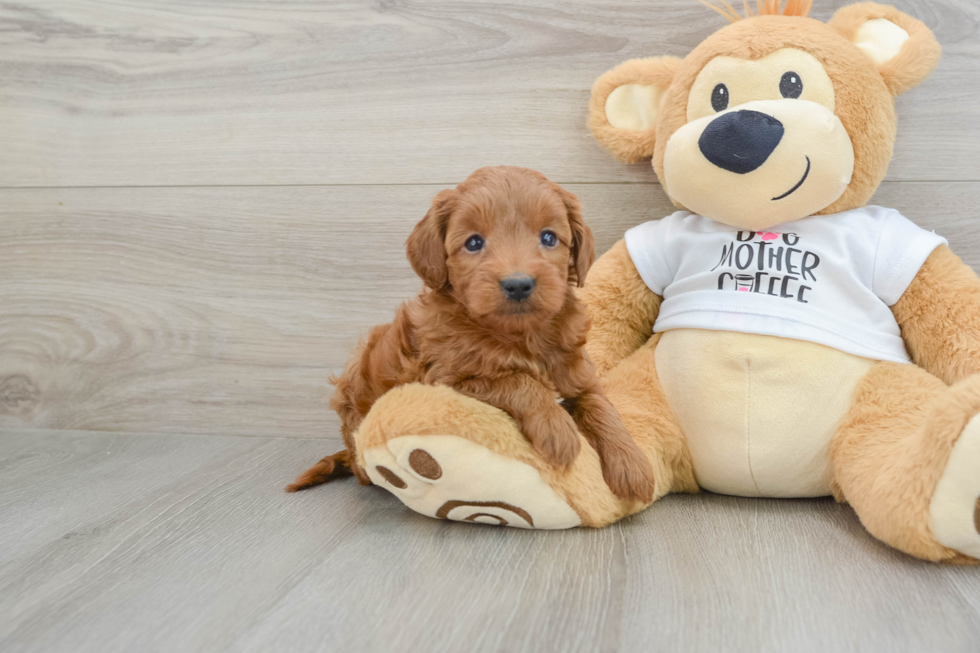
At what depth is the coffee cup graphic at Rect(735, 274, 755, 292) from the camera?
3.68ft

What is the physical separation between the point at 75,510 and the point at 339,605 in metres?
0.66

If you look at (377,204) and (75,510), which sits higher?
(377,204)

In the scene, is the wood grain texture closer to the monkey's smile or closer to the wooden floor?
the wooden floor

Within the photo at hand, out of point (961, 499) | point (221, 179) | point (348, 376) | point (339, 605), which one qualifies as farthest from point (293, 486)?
point (961, 499)

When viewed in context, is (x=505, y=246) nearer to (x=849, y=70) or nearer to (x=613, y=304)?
(x=613, y=304)

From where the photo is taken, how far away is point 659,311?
1261mm

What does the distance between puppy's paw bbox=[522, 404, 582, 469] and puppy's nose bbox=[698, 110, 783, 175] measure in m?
0.47

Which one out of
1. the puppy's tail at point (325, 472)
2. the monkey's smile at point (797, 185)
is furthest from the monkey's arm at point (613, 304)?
the puppy's tail at point (325, 472)

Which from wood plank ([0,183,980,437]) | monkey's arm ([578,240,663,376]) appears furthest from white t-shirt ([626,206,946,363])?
wood plank ([0,183,980,437])

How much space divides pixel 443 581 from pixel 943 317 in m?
0.86

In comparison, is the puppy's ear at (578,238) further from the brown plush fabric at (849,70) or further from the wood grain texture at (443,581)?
the wood grain texture at (443,581)

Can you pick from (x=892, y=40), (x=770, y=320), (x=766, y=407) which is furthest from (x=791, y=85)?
(x=766, y=407)

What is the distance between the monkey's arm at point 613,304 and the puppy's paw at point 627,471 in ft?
0.80

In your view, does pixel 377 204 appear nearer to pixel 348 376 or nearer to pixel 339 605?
pixel 348 376
